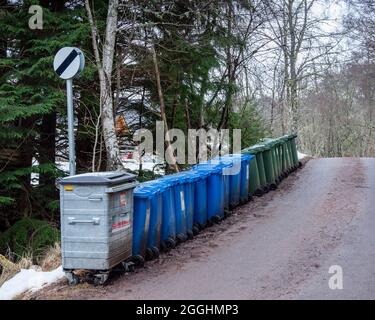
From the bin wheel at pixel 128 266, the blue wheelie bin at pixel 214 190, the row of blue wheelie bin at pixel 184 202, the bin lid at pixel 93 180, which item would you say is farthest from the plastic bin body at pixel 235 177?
the bin lid at pixel 93 180

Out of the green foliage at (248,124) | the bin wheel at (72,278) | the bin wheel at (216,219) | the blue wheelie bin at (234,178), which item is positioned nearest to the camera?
the bin wheel at (72,278)

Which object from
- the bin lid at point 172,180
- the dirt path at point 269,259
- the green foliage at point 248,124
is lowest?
the dirt path at point 269,259

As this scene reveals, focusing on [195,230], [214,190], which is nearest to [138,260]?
[195,230]

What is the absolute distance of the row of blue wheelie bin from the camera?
6.85 metres

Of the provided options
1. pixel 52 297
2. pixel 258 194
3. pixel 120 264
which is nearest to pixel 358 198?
pixel 258 194

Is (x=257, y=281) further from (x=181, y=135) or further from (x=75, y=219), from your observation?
(x=181, y=135)

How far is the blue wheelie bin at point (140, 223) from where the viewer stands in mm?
6758

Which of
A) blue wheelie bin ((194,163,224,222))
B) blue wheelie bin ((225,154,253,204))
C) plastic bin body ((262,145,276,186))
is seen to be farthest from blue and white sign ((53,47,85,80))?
plastic bin body ((262,145,276,186))

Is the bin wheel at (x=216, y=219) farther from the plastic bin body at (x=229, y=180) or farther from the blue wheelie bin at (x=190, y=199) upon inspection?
the blue wheelie bin at (x=190, y=199)

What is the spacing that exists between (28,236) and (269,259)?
601cm

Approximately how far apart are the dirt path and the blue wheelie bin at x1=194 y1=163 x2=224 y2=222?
28cm

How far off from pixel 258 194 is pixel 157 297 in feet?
23.2

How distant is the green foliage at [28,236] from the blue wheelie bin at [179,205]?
343cm

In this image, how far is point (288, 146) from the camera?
1639cm
